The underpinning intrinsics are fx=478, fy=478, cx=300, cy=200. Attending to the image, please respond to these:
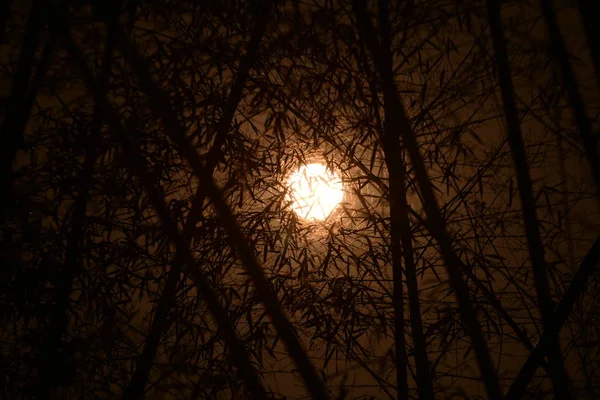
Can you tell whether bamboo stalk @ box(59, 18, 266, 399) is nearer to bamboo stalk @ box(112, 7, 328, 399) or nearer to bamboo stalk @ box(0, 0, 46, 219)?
bamboo stalk @ box(112, 7, 328, 399)

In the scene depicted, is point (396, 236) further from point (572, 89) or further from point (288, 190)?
point (572, 89)

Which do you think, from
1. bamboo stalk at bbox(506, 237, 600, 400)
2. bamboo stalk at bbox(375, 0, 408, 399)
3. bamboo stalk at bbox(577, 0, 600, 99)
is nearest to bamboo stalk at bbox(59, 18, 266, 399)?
bamboo stalk at bbox(375, 0, 408, 399)

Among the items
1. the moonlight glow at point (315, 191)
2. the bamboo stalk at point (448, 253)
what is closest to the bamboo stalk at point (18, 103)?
the moonlight glow at point (315, 191)

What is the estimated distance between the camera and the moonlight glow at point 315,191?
7.52 ft

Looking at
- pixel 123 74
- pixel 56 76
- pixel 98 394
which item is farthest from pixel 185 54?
pixel 98 394

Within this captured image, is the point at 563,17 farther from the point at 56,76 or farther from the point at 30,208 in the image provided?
the point at 30,208

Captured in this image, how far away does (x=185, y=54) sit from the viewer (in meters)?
2.16

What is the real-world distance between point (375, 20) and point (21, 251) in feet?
6.68

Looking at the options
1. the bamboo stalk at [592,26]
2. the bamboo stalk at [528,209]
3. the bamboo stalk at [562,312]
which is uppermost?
the bamboo stalk at [592,26]

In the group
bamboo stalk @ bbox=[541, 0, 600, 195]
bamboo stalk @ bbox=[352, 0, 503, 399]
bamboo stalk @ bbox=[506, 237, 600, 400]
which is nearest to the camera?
bamboo stalk @ bbox=[506, 237, 600, 400]

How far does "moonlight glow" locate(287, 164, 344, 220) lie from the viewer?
2291mm

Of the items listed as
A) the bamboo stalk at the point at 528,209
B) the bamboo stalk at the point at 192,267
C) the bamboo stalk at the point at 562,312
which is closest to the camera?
the bamboo stalk at the point at 562,312

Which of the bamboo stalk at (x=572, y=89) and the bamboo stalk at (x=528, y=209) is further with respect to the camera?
the bamboo stalk at (x=572, y=89)

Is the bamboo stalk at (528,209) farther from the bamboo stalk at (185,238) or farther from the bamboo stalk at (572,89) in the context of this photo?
the bamboo stalk at (185,238)
